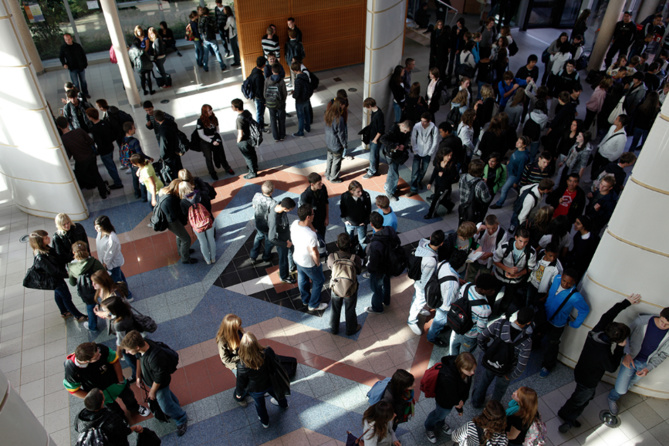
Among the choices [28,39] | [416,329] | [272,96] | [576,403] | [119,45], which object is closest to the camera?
[576,403]

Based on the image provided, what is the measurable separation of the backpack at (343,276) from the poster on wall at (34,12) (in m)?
12.9

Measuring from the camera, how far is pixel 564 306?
17.8ft

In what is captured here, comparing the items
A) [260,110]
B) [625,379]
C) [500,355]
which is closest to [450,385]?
[500,355]

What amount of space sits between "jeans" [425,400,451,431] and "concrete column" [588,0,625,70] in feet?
38.6

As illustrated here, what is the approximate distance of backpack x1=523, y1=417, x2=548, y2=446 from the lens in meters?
4.21

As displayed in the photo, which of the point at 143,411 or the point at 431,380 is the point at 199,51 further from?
the point at 431,380

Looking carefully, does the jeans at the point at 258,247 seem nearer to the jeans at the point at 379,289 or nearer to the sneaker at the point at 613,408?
the jeans at the point at 379,289

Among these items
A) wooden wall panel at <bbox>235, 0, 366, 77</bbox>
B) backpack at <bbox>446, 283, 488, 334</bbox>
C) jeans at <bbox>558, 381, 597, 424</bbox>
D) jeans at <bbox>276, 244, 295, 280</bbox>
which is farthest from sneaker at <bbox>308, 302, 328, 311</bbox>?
wooden wall panel at <bbox>235, 0, 366, 77</bbox>

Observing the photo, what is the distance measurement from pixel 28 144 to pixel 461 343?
712 cm

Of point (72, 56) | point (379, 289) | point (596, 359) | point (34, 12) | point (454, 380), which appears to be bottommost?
point (379, 289)

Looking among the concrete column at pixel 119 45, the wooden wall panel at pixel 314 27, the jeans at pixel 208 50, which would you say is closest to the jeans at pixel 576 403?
the wooden wall panel at pixel 314 27

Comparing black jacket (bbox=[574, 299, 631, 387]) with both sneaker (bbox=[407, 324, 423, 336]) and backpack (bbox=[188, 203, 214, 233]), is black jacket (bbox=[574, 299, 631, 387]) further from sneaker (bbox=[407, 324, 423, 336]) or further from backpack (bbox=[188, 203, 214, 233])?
backpack (bbox=[188, 203, 214, 233])

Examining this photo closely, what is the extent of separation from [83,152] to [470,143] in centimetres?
661

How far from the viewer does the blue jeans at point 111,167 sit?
886 centimetres
